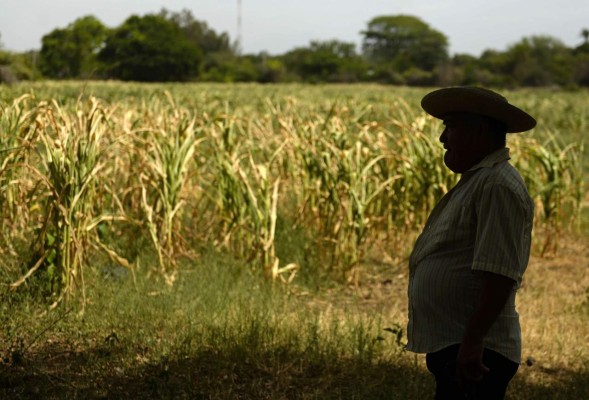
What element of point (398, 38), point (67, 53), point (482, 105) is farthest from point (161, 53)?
point (398, 38)

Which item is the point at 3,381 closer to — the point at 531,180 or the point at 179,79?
the point at 531,180

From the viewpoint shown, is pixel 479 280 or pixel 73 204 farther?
pixel 73 204

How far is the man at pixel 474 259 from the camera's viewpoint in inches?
88.0

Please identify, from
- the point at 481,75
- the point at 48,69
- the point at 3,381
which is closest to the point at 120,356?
the point at 3,381

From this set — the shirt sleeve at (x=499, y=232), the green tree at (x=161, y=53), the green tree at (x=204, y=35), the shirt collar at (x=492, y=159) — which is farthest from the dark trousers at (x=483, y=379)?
the green tree at (x=204, y=35)

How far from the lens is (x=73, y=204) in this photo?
15.6 feet

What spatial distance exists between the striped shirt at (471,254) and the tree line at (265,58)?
9.94 feet

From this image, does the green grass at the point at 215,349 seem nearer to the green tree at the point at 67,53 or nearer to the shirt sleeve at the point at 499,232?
the shirt sleeve at the point at 499,232

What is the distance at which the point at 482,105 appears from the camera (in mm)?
2359

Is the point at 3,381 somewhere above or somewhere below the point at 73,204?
below

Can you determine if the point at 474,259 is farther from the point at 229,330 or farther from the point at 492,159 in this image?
the point at 229,330

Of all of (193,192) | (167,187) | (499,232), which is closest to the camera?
(499,232)

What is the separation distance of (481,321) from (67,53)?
13.5 m

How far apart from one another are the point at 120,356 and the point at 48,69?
9136 mm
